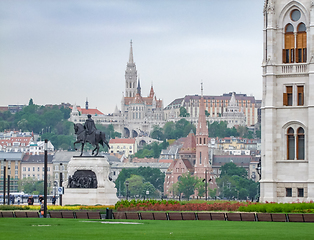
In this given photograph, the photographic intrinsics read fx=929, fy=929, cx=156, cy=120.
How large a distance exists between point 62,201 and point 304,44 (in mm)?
18609

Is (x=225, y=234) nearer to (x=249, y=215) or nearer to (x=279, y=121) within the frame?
(x=249, y=215)

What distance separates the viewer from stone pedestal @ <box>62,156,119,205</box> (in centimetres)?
6062

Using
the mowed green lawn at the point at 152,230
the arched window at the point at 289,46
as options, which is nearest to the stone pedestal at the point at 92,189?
the arched window at the point at 289,46

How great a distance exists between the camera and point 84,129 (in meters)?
63.8

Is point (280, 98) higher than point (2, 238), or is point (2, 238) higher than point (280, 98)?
point (280, 98)

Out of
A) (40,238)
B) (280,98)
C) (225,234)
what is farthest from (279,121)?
(40,238)

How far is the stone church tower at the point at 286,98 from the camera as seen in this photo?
5631 cm

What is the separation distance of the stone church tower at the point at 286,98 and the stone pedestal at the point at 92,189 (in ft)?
35.1

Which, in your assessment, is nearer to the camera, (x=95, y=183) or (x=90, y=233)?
(x=90, y=233)

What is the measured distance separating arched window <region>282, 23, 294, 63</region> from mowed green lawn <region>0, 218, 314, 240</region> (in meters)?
16.3

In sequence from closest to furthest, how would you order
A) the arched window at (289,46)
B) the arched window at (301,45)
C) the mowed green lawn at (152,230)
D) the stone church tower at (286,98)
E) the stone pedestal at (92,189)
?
the mowed green lawn at (152,230) → the stone church tower at (286,98) → the arched window at (301,45) → the arched window at (289,46) → the stone pedestal at (92,189)

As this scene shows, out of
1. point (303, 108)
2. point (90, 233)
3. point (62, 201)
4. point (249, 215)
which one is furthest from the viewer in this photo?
point (62, 201)

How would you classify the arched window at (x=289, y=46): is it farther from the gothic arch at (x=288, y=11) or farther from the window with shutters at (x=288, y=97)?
the window with shutters at (x=288, y=97)

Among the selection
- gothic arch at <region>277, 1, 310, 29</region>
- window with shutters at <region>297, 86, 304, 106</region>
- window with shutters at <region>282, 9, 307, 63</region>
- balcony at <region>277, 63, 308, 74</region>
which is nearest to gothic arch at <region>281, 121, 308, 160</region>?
window with shutters at <region>297, 86, 304, 106</region>
